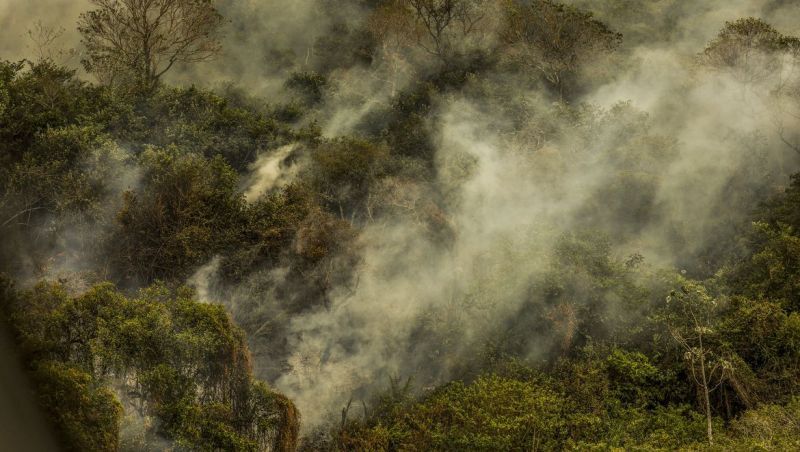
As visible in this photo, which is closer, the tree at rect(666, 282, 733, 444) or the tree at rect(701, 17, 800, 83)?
the tree at rect(666, 282, 733, 444)

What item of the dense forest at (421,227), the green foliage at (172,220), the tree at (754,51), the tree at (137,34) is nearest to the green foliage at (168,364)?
the dense forest at (421,227)

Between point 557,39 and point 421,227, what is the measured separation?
29.1 feet

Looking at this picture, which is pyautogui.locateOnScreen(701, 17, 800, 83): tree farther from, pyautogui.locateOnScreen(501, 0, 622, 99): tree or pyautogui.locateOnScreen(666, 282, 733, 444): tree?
pyautogui.locateOnScreen(666, 282, 733, 444): tree

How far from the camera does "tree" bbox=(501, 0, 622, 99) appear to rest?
24.8 m

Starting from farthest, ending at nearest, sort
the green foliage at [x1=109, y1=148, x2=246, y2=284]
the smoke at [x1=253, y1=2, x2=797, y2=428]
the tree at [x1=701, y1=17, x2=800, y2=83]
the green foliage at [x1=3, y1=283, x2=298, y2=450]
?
1. the tree at [x1=701, y1=17, x2=800, y2=83]
2. the smoke at [x1=253, y1=2, x2=797, y2=428]
3. the green foliage at [x1=109, y1=148, x2=246, y2=284]
4. the green foliage at [x1=3, y1=283, x2=298, y2=450]

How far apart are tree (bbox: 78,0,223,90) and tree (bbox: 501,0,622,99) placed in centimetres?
1078

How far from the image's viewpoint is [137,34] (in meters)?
24.3

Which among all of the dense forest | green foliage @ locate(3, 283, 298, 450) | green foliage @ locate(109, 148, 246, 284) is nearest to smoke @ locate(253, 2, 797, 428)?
the dense forest

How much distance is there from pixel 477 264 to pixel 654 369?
5488 millimetres

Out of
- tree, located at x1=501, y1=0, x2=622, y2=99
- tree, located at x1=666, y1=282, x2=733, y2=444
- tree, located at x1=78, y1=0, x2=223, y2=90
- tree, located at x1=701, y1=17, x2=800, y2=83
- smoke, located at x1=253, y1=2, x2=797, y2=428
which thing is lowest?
tree, located at x1=666, y1=282, x2=733, y2=444

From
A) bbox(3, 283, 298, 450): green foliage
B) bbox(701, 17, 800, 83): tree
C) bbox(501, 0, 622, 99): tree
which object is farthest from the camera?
bbox(501, 0, 622, 99): tree

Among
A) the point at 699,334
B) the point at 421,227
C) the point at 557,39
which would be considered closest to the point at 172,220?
the point at 421,227

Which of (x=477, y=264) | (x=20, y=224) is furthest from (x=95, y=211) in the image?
(x=477, y=264)

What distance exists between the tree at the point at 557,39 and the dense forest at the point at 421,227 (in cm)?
9
